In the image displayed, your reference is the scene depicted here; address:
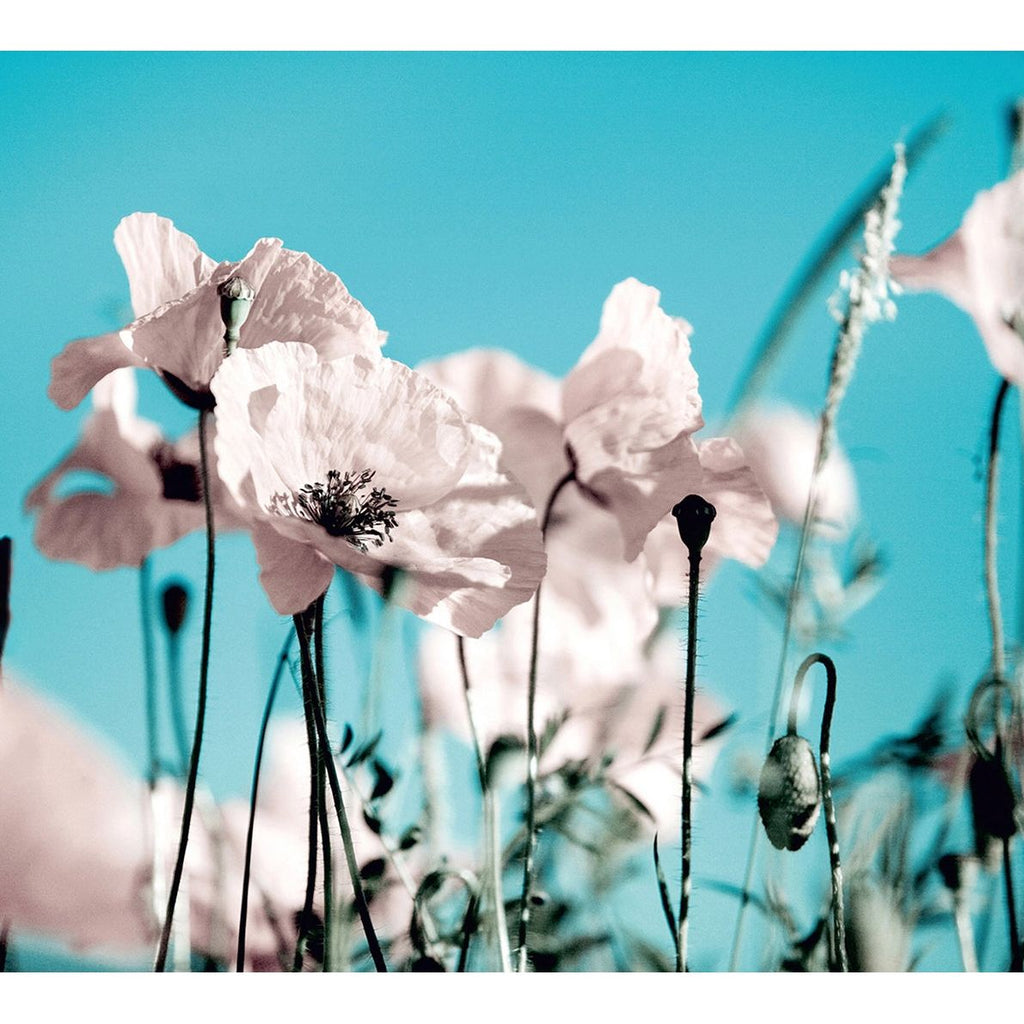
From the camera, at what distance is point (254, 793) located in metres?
0.86

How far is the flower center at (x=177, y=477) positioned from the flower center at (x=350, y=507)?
0.40 ft

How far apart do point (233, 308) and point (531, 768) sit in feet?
1.28

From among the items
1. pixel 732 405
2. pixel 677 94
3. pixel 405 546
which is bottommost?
pixel 405 546

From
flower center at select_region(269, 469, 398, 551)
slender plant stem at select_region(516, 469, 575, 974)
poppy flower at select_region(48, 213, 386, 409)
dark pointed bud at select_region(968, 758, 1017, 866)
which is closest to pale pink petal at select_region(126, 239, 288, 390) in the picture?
poppy flower at select_region(48, 213, 386, 409)

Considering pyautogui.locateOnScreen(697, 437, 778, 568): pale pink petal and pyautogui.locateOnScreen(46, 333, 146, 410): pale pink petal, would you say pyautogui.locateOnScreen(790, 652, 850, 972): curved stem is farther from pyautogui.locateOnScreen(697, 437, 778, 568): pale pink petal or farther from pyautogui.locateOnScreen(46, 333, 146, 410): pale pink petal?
pyautogui.locateOnScreen(46, 333, 146, 410): pale pink petal

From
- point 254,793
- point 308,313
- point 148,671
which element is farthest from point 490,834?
point 308,313

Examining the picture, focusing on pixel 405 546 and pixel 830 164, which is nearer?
pixel 405 546

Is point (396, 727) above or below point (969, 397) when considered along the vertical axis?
below

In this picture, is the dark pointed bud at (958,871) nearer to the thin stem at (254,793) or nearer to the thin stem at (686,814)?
the thin stem at (686,814)

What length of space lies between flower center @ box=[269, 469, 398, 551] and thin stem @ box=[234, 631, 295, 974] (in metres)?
0.11

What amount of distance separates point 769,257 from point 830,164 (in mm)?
90
